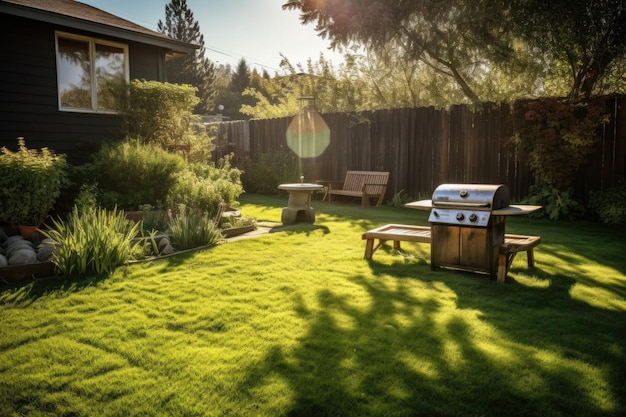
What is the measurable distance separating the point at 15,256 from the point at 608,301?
566 centimetres

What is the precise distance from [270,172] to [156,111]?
14.7 feet

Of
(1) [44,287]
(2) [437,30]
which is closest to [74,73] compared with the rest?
(1) [44,287]

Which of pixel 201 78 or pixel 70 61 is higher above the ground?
pixel 201 78

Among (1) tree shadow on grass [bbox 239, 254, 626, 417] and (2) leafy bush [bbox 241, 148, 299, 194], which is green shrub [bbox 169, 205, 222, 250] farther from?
(2) leafy bush [bbox 241, 148, 299, 194]

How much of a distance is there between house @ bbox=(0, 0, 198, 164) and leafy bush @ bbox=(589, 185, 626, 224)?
9.52m

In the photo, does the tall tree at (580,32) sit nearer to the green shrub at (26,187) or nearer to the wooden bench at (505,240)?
the wooden bench at (505,240)

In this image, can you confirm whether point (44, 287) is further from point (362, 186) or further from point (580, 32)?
point (580, 32)

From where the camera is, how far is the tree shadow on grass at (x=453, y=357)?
7.73 ft

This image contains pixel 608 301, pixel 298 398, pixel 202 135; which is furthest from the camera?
pixel 202 135

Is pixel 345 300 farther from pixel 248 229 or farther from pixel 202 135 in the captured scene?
pixel 202 135

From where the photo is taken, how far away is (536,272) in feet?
15.8

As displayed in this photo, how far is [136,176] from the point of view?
24.2 ft

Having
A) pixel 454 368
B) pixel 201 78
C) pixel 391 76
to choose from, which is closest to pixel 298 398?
pixel 454 368

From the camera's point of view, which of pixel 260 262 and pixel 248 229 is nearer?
pixel 260 262
